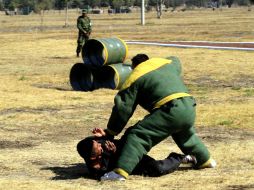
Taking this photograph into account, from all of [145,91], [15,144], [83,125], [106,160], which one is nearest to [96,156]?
[106,160]

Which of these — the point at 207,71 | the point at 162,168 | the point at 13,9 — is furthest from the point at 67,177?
the point at 13,9

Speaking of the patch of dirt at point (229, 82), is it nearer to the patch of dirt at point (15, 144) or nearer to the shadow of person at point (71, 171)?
the patch of dirt at point (15, 144)

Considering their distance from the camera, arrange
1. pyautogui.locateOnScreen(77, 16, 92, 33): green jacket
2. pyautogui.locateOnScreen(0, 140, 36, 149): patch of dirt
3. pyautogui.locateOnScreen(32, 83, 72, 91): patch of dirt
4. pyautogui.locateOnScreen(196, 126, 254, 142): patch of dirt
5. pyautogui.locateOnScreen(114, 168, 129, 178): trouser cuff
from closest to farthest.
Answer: pyautogui.locateOnScreen(114, 168, 129, 178): trouser cuff < pyautogui.locateOnScreen(0, 140, 36, 149): patch of dirt < pyautogui.locateOnScreen(196, 126, 254, 142): patch of dirt < pyautogui.locateOnScreen(32, 83, 72, 91): patch of dirt < pyautogui.locateOnScreen(77, 16, 92, 33): green jacket

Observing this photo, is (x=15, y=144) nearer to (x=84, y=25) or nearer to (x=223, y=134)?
(x=223, y=134)

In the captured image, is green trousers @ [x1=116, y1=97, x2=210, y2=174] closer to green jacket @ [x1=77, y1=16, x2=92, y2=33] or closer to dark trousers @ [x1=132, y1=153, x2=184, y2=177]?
dark trousers @ [x1=132, y1=153, x2=184, y2=177]

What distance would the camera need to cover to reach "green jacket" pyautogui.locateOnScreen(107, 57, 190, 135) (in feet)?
26.0

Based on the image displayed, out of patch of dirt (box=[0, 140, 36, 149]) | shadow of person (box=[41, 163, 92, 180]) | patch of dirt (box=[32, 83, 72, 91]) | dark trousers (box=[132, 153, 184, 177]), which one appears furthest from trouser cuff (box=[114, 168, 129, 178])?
patch of dirt (box=[32, 83, 72, 91])

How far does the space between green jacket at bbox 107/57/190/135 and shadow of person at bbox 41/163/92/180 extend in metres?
0.79

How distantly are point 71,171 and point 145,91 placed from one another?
160cm

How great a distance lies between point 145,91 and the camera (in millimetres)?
8031

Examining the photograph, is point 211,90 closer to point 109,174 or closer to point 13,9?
point 109,174

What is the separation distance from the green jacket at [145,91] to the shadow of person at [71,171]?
794 millimetres

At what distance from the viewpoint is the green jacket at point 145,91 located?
793 centimetres

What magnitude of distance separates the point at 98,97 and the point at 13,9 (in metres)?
154
